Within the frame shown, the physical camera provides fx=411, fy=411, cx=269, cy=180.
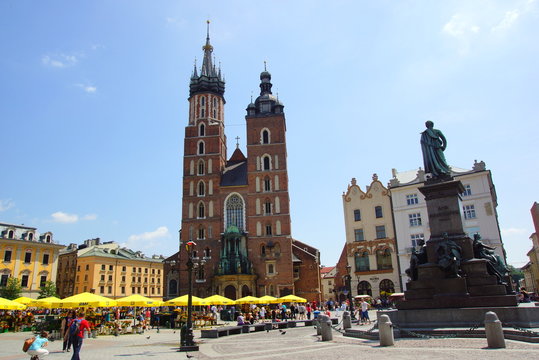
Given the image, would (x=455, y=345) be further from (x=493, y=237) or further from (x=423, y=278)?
(x=493, y=237)

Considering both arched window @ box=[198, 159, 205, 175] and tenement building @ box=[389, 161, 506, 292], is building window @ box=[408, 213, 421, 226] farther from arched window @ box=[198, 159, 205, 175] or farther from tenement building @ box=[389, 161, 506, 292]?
arched window @ box=[198, 159, 205, 175]

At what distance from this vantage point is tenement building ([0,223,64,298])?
45750 millimetres

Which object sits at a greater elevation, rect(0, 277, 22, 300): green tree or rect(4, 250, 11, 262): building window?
rect(4, 250, 11, 262): building window

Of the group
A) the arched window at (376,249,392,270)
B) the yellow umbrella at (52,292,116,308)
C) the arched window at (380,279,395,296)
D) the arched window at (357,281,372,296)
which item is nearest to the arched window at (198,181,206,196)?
the arched window at (357,281,372,296)

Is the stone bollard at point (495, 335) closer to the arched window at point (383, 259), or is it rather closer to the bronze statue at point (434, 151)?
the bronze statue at point (434, 151)

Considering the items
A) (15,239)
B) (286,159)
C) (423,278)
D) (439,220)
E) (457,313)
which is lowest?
(457,313)

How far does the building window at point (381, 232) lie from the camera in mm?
42312

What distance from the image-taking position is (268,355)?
37.3 feet

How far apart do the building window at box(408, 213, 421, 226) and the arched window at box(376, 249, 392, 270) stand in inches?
147

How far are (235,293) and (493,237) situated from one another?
26.8 m

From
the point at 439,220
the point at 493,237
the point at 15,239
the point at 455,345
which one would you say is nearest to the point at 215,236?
the point at 15,239

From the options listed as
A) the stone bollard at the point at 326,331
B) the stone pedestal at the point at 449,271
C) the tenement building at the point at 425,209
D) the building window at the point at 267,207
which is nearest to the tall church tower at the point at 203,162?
the building window at the point at 267,207

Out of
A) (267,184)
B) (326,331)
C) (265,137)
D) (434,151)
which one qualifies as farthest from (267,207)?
(326,331)

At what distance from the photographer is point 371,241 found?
42.4m
